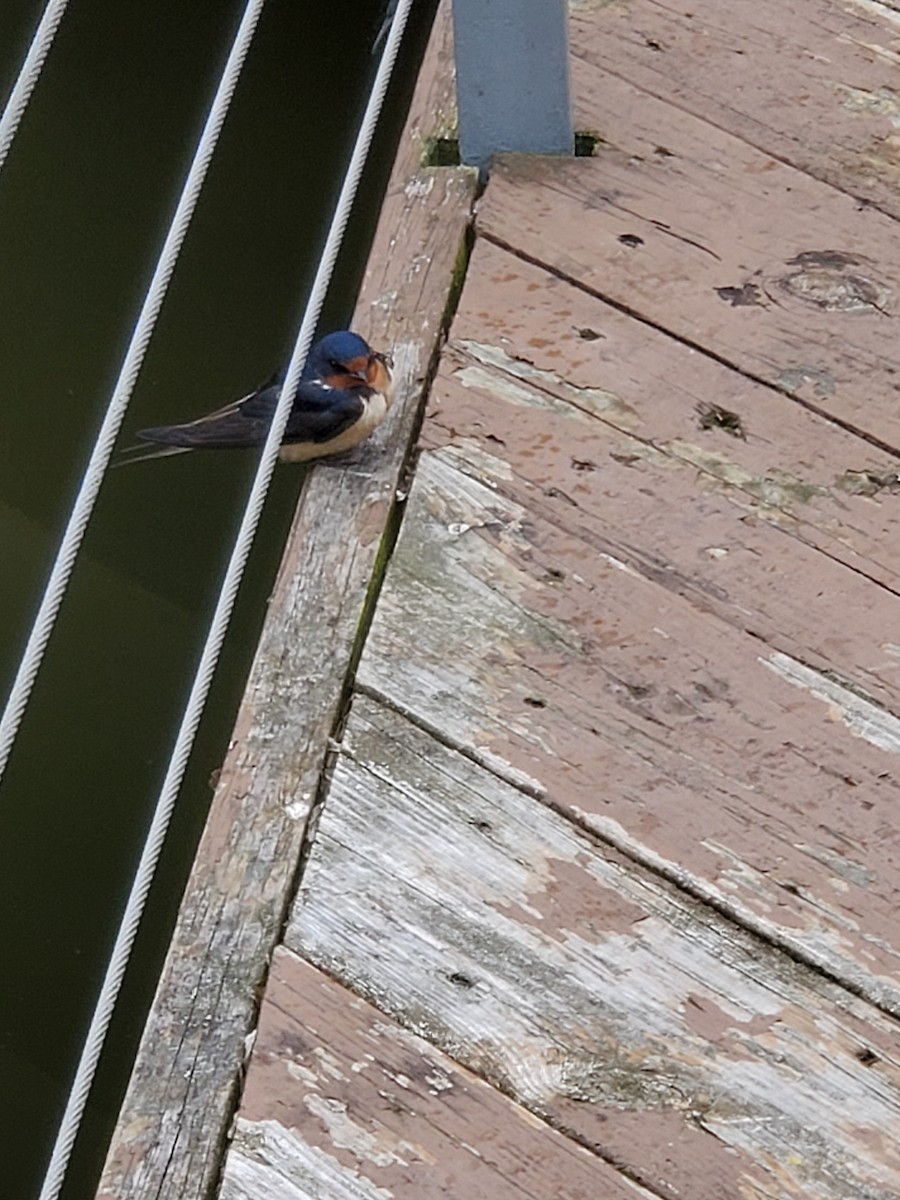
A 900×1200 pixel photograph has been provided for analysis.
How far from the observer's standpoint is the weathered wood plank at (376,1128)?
0.98 meters

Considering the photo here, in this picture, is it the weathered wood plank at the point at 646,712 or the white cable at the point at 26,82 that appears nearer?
the white cable at the point at 26,82

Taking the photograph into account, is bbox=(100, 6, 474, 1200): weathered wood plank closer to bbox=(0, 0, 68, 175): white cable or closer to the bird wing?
the bird wing

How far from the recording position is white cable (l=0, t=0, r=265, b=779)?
83cm

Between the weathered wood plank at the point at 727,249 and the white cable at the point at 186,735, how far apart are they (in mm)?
279

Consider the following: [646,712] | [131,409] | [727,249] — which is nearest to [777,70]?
[727,249]

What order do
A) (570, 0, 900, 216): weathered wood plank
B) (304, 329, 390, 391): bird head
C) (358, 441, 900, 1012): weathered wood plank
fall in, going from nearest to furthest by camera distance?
(358, 441, 900, 1012): weathered wood plank
(304, 329, 390, 391): bird head
(570, 0, 900, 216): weathered wood plank

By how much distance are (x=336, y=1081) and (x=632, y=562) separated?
0.50 m

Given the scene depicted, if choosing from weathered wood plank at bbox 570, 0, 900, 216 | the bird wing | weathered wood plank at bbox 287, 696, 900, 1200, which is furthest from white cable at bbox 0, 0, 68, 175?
weathered wood plank at bbox 570, 0, 900, 216

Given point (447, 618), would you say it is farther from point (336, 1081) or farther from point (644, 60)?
point (644, 60)

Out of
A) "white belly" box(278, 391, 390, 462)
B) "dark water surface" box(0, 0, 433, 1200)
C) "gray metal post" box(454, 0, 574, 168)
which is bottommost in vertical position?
"dark water surface" box(0, 0, 433, 1200)

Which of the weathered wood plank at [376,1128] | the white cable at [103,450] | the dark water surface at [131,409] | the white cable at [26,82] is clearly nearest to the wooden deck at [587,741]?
the weathered wood plank at [376,1128]

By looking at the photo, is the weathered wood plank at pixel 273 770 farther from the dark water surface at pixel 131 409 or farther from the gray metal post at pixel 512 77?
the dark water surface at pixel 131 409

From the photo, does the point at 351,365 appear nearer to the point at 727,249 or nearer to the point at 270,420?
the point at 270,420

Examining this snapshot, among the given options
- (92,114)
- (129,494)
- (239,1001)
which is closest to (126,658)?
(129,494)
